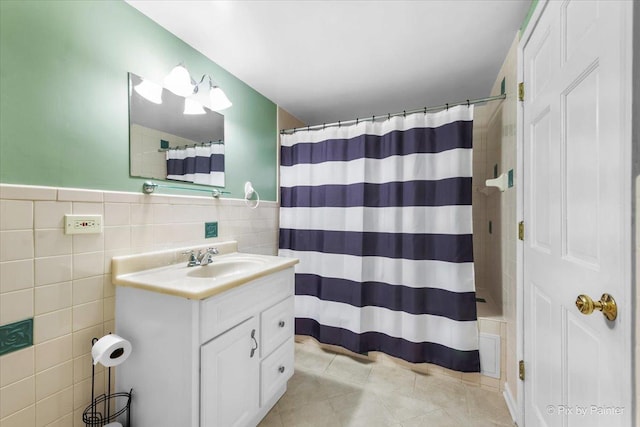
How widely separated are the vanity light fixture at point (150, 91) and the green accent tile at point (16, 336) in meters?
1.12

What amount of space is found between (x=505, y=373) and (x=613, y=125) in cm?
162

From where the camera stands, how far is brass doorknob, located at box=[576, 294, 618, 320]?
624mm

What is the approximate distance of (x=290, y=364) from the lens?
1583 millimetres

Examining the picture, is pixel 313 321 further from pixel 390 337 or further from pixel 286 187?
pixel 286 187

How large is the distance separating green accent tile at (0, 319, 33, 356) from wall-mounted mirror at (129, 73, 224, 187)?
72cm

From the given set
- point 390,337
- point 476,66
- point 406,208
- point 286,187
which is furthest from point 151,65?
point 390,337

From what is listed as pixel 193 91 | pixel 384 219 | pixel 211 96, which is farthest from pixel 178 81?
pixel 384 219

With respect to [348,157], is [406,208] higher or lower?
lower

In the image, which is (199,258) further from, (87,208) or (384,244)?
(384,244)

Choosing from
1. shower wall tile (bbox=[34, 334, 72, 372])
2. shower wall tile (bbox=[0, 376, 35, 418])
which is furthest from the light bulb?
shower wall tile (bbox=[0, 376, 35, 418])

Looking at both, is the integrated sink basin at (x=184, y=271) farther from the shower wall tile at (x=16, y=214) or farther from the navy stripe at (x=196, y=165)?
the navy stripe at (x=196, y=165)

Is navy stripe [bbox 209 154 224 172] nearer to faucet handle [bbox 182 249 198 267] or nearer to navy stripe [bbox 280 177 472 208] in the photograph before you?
faucet handle [bbox 182 249 198 267]

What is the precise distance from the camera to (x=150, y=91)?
136cm

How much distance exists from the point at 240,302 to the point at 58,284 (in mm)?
713
